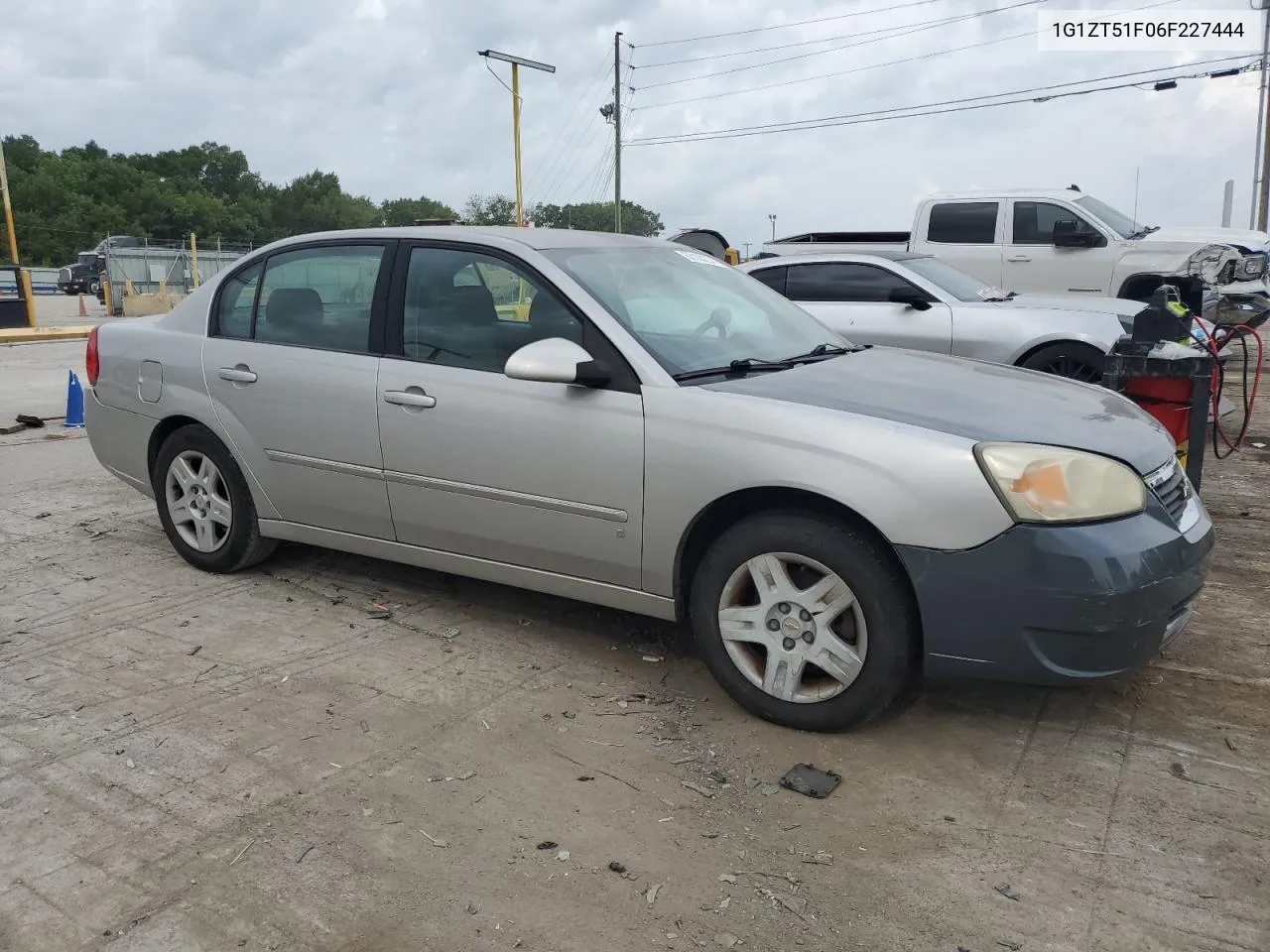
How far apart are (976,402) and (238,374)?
315cm

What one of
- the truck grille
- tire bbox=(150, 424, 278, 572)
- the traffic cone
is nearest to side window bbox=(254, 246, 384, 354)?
tire bbox=(150, 424, 278, 572)

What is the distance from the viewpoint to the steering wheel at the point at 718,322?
4.03 metres

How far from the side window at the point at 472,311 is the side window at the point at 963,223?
28.2ft

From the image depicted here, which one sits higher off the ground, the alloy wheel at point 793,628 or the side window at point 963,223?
the side window at point 963,223

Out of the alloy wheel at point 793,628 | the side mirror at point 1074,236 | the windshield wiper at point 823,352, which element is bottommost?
the alloy wheel at point 793,628

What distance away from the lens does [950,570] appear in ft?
9.95

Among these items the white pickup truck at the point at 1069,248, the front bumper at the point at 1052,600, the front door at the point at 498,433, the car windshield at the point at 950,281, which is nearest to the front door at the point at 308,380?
the front door at the point at 498,433

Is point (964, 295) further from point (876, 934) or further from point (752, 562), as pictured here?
point (876, 934)

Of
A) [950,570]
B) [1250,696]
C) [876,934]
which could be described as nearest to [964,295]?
[1250,696]

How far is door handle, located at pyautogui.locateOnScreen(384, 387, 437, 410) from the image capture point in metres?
4.04

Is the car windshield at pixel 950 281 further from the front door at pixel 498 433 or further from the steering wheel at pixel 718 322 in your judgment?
the front door at pixel 498 433

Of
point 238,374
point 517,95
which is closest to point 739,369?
point 238,374

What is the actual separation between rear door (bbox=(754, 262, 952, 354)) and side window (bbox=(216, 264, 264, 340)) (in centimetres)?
455

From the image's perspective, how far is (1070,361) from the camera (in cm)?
766
